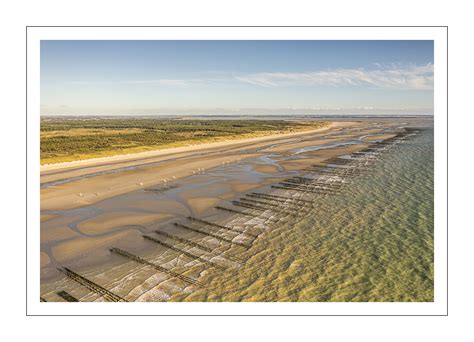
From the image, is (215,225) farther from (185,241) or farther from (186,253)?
(186,253)

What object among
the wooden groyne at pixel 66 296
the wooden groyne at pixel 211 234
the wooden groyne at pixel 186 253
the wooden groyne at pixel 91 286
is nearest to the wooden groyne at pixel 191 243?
the wooden groyne at pixel 186 253

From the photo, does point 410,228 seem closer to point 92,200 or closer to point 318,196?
point 318,196

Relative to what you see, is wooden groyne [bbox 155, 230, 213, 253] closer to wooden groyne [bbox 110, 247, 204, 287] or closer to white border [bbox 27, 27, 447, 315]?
wooden groyne [bbox 110, 247, 204, 287]
